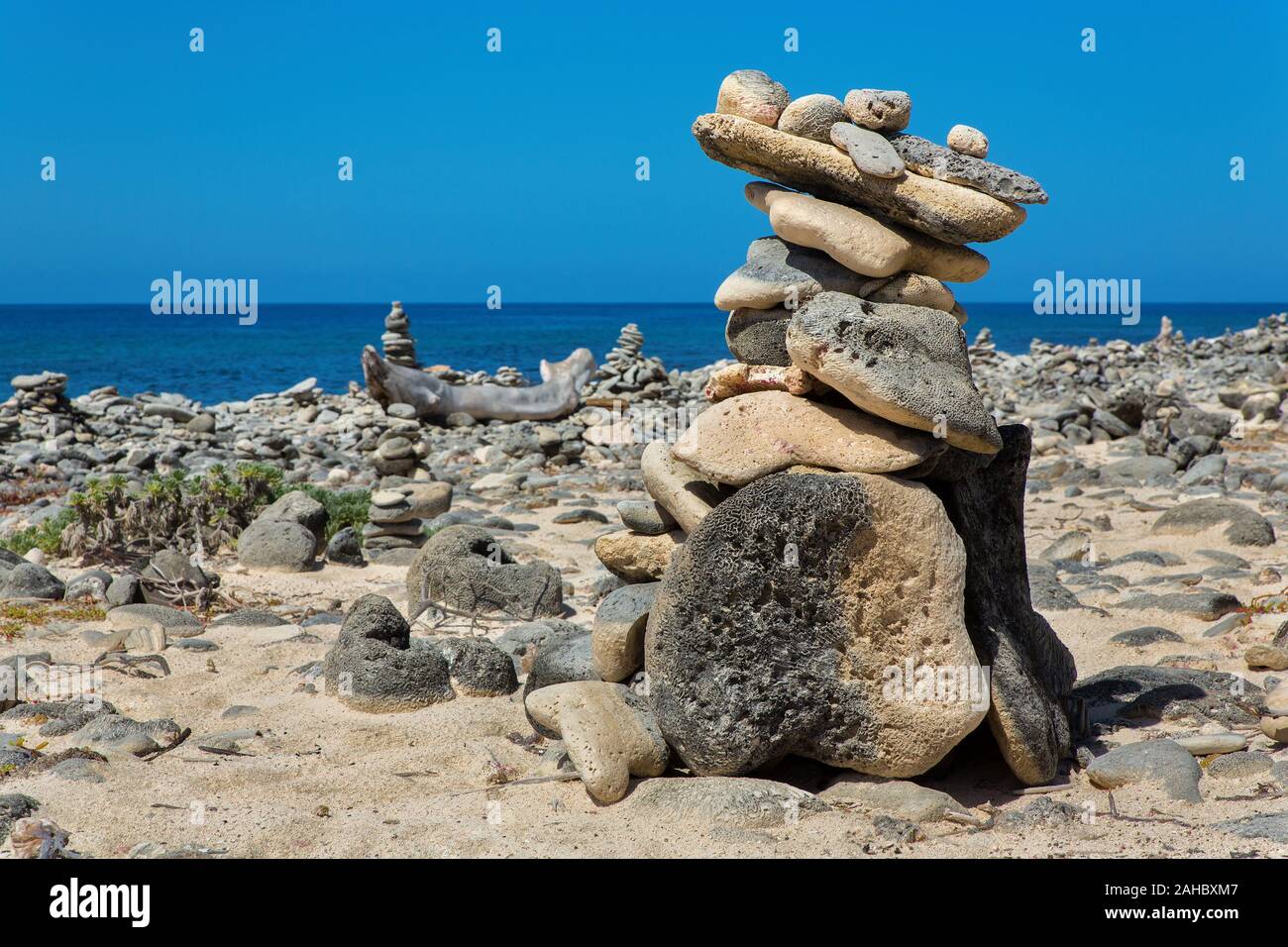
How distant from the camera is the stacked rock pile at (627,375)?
72.8ft

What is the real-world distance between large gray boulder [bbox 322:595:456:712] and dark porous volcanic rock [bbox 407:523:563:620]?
1.76m

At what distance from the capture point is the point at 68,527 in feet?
32.1

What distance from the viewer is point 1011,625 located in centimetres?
538

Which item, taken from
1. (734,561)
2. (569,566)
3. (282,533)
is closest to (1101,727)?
(734,561)

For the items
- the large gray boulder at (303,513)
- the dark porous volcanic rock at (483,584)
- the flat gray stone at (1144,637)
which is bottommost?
the flat gray stone at (1144,637)

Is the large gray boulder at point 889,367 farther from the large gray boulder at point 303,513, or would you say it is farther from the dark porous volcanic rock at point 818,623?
the large gray boulder at point 303,513

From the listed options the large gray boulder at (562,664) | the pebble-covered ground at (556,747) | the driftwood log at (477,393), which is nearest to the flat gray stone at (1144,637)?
the pebble-covered ground at (556,747)

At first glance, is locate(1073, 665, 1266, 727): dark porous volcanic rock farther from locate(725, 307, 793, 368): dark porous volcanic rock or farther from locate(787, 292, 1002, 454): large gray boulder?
locate(725, 307, 793, 368): dark porous volcanic rock

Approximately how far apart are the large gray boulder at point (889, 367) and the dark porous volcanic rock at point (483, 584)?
154 inches

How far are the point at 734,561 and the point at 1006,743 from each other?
142 centimetres

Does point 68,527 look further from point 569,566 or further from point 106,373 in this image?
point 106,373

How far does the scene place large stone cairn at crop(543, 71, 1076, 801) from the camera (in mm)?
4750

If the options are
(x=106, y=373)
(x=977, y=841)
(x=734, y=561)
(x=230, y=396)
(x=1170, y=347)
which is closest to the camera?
(x=977, y=841)

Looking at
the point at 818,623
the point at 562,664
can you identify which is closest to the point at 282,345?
the point at 562,664
